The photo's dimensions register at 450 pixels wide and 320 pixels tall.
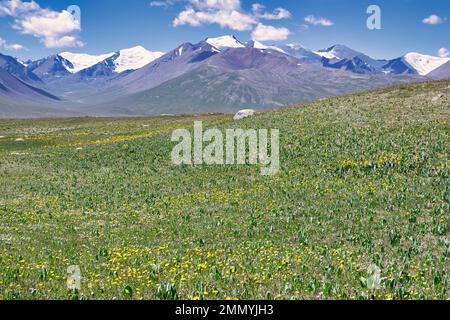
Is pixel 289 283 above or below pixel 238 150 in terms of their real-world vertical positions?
below

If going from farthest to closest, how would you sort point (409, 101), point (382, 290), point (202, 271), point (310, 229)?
point (409, 101)
point (310, 229)
point (202, 271)
point (382, 290)

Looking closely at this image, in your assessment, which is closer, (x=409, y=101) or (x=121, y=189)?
(x=121, y=189)

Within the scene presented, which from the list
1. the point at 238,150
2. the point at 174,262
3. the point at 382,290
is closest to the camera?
the point at 382,290

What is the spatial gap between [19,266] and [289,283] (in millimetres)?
8446

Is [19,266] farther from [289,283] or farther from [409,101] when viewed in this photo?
[409,101]

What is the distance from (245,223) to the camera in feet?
60.8

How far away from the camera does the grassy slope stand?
1091 centimetres

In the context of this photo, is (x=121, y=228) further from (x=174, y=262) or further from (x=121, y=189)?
(x=121, y=189)

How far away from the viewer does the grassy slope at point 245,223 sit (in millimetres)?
10914

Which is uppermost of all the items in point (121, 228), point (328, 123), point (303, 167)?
point (328, 123)

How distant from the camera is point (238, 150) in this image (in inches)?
1565

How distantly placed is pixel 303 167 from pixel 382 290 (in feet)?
69.4

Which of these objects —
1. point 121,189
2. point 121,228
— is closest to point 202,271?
point 121,228
